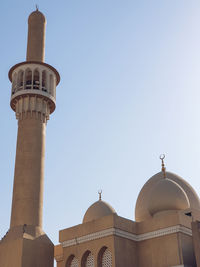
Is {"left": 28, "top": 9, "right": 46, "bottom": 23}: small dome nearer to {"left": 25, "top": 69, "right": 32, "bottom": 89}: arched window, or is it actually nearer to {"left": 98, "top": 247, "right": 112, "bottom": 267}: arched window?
{"left": 25, "top": 69, "right": 32, "bottom": 89}: arched window

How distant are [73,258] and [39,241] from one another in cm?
156

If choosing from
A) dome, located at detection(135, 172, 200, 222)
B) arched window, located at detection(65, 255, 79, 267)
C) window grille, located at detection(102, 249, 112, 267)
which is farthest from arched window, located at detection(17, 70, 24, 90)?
window grille, located at detection(102, 249, 112, 267)

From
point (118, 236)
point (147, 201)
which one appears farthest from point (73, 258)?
point (147, 201)

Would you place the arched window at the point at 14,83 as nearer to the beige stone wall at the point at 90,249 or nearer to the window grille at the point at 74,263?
the beige stone wall at the point at 90,249

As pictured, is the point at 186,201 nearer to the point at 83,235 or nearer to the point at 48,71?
the point at 83,235

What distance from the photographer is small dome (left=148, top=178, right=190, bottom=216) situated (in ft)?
52.6

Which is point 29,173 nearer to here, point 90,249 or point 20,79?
point 90,249

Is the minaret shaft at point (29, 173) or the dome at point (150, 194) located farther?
the dome at point (150, 194)

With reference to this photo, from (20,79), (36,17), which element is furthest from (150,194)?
(36,17)

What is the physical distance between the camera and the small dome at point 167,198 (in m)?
16.0

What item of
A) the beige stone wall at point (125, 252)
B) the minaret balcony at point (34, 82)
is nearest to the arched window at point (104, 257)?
the beige stone wall at point (125, 252)

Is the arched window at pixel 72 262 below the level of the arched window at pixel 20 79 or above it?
below

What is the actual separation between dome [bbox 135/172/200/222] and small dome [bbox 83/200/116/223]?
5.18ft

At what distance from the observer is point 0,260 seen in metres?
14.5
